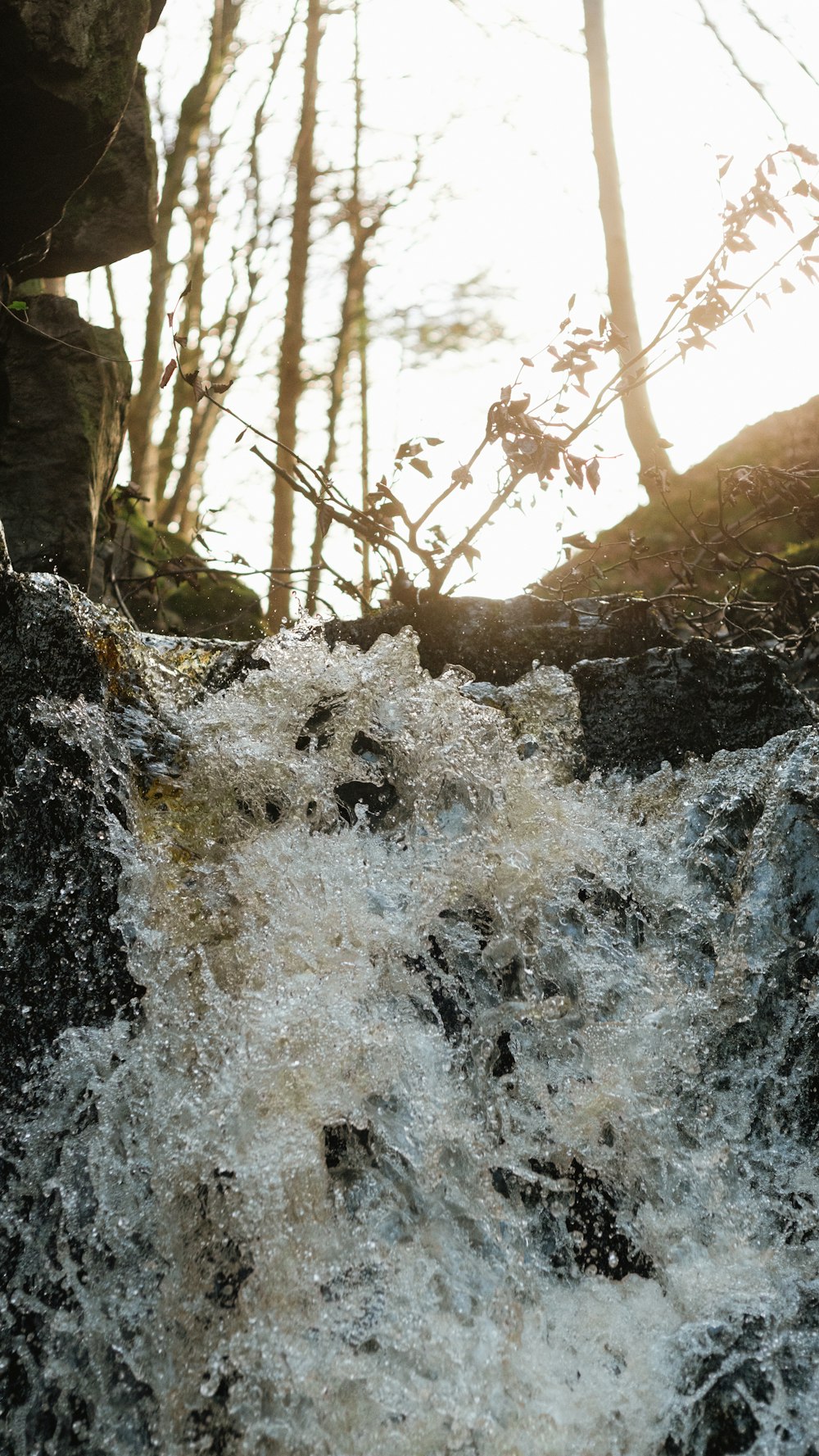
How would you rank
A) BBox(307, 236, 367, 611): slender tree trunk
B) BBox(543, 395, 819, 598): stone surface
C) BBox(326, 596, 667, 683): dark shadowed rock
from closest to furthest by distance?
BBox(326, 596, 667, 683): dark shadowed rock
BBox(543, 395, 819, 598): stone surface
BBox(307, 236, 367, 611): slender tree trunk

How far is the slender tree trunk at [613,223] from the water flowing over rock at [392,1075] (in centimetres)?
574

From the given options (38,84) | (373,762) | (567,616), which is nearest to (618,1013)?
(373,762)

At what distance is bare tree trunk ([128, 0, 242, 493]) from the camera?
38.7 feet

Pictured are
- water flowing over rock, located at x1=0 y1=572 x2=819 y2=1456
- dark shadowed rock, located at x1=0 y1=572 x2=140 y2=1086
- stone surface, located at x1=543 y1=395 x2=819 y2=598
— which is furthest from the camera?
stone surface, located at x1=543 y1=395 x2=819 y2=598

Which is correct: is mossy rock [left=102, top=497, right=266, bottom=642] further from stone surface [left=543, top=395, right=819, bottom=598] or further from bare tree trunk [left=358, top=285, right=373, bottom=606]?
bare tree trunk [left=358, top=285, right=373, bottom=606]

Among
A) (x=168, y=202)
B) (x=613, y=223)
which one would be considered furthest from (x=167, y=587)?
(x=168, y=202)

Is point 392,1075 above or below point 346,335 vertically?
below

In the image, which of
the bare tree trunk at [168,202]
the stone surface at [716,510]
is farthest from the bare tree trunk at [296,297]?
the stone surface at [716,510]

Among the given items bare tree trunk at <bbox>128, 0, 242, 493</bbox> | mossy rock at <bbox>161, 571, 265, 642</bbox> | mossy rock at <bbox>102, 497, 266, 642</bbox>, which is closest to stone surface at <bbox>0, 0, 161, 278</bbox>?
mossy rock at <bbox>102, 497, 266, 642</bbox>

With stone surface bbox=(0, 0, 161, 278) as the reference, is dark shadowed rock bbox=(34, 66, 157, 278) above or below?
above

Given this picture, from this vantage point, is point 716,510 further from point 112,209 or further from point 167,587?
point 112,209

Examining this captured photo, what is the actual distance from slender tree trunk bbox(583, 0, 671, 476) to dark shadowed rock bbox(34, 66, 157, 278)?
15.0 ft

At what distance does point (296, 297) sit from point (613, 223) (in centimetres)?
402

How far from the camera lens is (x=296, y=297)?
36.9 ft
